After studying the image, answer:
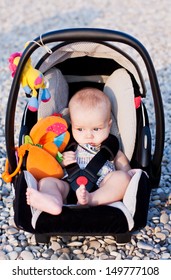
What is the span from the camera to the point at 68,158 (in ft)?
10.6

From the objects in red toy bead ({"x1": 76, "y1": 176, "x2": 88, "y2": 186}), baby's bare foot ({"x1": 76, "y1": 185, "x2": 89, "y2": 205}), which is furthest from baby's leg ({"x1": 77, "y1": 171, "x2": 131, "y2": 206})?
red toy bead ({"x1": 76, "y1": 176, "x2": 88, "y2": 186})

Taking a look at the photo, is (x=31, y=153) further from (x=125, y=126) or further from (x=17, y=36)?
(x=17, y=36)

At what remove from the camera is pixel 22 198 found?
9.42 ft

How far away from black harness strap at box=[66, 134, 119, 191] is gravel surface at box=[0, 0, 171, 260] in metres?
0.33

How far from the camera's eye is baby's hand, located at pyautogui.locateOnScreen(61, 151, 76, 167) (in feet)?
10.5

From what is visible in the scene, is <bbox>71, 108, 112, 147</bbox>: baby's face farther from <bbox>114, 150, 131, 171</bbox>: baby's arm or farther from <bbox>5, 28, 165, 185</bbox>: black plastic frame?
<bbox>5, 28, 165, 185</bbox>: black plastic frame

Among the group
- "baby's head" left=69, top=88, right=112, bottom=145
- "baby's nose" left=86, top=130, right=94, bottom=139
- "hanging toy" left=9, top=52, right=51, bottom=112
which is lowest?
"baby's nose" left=86, top=130, right=94, bottom=139

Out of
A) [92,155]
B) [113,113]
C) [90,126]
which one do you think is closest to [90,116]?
[90,126]

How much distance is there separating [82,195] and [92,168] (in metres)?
0.34

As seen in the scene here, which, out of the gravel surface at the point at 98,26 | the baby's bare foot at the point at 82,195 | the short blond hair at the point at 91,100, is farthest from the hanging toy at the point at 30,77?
the gravel surface at the point at 98,26

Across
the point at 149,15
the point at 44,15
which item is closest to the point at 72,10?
the point at 44,15

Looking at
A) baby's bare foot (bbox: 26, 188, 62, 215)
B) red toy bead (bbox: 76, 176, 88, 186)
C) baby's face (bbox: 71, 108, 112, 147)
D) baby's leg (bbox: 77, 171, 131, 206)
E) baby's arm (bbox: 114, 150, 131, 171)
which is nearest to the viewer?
baby's bare foot (bbox: 26, 188, 62, 215)

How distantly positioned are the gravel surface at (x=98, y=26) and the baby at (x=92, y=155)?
0.99 feet

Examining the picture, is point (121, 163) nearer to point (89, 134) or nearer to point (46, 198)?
point (89, 134)
